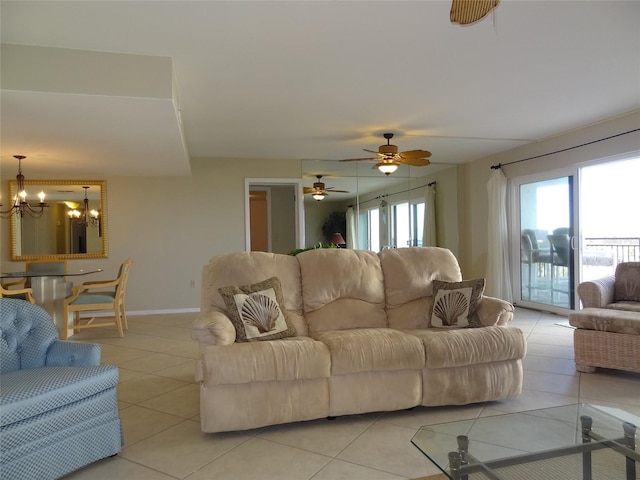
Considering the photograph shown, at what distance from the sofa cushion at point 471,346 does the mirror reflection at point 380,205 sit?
186 inches

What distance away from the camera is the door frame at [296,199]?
684 cm

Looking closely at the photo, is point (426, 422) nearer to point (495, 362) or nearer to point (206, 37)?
point (495, 362)

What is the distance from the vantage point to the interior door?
5.63 m

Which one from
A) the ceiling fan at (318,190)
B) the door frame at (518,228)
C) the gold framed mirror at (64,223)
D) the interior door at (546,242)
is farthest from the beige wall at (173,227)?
the interior door at (546,242)

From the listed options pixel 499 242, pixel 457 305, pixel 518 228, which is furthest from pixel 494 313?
pixel 518 228

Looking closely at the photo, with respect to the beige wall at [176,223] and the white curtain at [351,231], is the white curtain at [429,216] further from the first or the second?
the white curtain at [351,231]

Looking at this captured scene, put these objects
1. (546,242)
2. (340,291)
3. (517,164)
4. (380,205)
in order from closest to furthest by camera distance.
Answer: (340,291) → (546,242) → (517,164) → (380,205)

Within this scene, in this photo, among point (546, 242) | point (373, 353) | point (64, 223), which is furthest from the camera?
point (64, 223)

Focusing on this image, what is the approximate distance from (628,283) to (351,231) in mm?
4399

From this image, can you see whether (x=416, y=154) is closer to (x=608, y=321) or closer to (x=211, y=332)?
(x=608, y=321)

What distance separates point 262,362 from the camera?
7.58ft

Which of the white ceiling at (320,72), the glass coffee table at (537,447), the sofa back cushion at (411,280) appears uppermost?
the white ceiling at (320,72)

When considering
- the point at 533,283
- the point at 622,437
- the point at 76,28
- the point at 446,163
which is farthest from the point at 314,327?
the point at 446,163

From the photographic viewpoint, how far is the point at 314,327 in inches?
117
